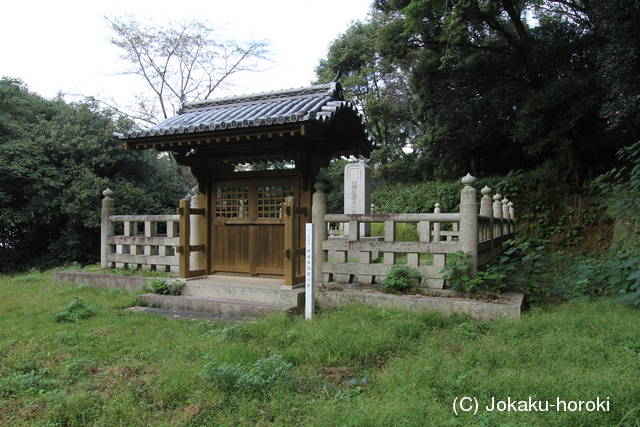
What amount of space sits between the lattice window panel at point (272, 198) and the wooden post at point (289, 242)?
2.70 ft

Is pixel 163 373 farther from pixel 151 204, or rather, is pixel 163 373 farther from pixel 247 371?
pixel 151 204

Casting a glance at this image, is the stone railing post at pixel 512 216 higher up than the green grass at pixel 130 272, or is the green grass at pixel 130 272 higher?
the stone railing post at pixel 512 216

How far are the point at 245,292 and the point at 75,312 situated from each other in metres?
2.53

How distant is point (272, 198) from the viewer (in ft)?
24.7

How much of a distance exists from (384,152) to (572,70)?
1434cm

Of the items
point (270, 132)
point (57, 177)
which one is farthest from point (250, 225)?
point (57, 177)

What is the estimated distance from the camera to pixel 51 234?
16547 mm

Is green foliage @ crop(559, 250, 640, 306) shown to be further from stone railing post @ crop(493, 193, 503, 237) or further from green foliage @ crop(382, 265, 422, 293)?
green foliage @ crop(382, 265, 422, 293)

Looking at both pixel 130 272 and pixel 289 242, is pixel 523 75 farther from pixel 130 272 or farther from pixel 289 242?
pixel 130 272

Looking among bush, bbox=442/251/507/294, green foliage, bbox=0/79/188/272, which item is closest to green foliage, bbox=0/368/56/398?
bush, bbox=442/251/507/294

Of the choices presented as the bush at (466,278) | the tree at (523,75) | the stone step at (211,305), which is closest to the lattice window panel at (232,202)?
the stone step at (211,305)

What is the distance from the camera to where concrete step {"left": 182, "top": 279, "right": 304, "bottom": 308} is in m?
6.30

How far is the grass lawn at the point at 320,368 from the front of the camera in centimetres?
318

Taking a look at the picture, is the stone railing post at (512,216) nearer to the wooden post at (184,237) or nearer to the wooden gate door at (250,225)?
the wooden gate door at (250,225)
